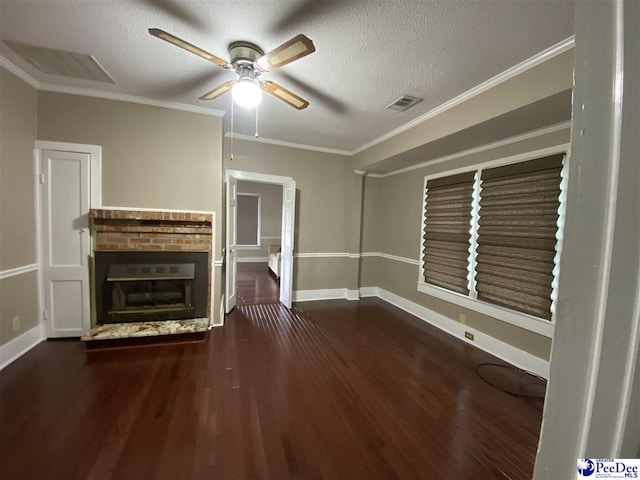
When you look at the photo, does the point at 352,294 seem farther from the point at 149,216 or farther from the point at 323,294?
the point at 149,216

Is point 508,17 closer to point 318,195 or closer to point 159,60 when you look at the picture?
point 159,60

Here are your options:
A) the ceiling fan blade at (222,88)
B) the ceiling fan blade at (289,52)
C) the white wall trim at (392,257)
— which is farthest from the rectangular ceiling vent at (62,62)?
the white wall trim at (392,257)

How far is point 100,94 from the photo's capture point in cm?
281

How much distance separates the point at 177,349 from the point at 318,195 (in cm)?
311

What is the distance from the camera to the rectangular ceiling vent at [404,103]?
2.61 m

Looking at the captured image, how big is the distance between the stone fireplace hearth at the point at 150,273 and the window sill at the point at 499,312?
3167mm

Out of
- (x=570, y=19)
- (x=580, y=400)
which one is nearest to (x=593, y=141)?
(x=580, y=400)

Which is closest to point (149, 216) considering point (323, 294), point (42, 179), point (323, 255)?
point (42, 179)

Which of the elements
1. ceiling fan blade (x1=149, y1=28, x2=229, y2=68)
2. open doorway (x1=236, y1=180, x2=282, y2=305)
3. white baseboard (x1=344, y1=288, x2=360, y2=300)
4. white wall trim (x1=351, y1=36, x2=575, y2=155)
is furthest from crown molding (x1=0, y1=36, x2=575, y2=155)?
open doorway (x1=236, y1=180, x2=282, y2=305)

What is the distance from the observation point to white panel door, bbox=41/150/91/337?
2773mm

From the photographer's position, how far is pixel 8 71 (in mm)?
2320

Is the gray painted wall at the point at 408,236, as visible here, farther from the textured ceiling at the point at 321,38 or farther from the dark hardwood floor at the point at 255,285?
the dark hardwood floor at the point at 255,285

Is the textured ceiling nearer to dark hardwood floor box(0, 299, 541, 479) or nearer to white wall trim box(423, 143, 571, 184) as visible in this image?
white wall trim box(423, 143, 571, 184)

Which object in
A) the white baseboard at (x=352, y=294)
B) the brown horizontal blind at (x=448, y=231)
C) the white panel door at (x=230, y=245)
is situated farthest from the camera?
the white baseboard at (x=352, y=294)
